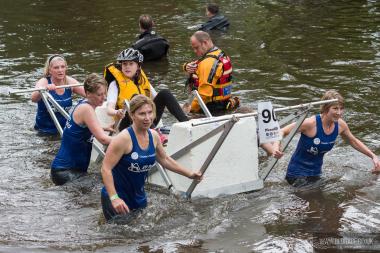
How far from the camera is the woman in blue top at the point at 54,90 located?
37.4ft

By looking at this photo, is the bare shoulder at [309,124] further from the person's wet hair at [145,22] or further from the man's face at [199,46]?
the person's wet hair at [145,22]

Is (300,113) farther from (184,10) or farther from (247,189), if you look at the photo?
(184,10)

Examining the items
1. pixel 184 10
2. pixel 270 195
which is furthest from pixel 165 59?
pixel 270 195

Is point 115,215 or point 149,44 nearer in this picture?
point 115,215

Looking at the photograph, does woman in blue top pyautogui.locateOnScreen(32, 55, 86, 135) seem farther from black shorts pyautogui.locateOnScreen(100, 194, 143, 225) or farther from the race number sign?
the race number sign

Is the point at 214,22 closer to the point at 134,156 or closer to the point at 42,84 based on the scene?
the point at 42,84

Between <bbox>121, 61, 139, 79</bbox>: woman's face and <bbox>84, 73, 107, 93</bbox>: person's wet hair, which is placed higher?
<bbox>84, 73, 107, 93</bbox>: person's wet hair

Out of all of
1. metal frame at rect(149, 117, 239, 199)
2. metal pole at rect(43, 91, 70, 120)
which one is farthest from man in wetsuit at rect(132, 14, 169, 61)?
metal frame at rect(149, 117, 239, 199)

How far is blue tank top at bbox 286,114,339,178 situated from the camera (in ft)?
29.7

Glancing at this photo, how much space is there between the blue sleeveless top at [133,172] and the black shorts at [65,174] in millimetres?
1655

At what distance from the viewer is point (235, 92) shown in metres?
14.5

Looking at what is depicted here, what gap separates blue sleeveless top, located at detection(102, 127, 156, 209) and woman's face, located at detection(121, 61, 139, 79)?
8.66ft

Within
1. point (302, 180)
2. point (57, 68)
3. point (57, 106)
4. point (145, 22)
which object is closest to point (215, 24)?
point (145, 22)

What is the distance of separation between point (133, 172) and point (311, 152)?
2656mm
